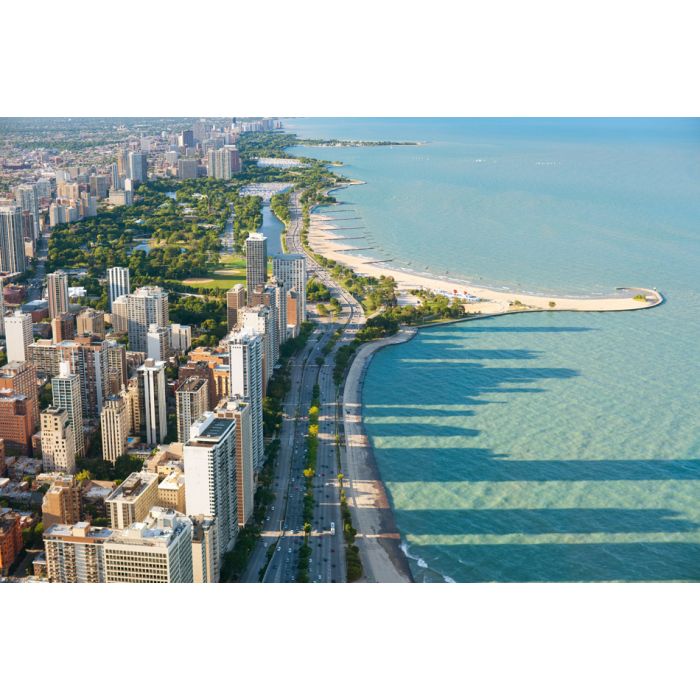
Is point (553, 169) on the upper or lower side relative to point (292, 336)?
upper

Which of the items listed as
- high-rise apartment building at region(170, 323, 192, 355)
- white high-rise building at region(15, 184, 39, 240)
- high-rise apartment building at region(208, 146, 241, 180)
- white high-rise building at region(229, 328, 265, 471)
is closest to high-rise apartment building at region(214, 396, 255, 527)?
white high-rise building at region(229, 328, 265, 471)

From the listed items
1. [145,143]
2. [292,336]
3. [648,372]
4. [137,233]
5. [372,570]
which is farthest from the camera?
[145,143]

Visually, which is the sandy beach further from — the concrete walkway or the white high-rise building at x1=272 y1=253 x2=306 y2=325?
the concrete walkway

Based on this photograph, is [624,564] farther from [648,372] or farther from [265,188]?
[265,188]

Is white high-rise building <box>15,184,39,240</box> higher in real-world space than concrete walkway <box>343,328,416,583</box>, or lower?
higher

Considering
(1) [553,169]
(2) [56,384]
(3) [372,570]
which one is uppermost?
(1) [553,169]

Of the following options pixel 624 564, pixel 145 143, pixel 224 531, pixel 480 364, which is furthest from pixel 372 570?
pixel 145 143

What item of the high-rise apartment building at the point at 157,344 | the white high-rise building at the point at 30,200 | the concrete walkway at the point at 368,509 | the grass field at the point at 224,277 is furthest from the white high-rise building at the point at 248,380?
the white high-rise building at the point at 30,200

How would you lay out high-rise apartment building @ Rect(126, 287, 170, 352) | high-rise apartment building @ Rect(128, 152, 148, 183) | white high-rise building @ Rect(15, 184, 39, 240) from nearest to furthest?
high-rise apartment building @ Rect(126, 287, 170, 352) → white high-rise building @ Rect(15, 184, 39, 240) → high-rise apartment building @ Rect(128, 152, 148, 183)

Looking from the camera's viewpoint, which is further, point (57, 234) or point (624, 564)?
point (57, 234)
